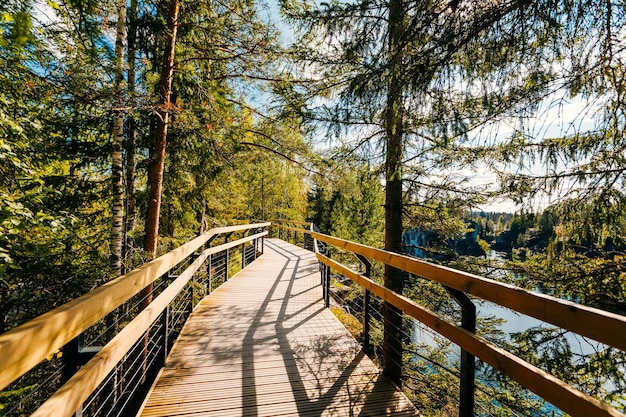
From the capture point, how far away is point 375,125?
15.7 ft

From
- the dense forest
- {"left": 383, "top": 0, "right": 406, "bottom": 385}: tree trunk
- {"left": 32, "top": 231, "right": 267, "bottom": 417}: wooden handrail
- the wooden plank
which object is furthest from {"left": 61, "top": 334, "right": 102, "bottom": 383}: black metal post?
{"left": 383, "top": 0, "right": 406, "bottom": 385}: tree trunk

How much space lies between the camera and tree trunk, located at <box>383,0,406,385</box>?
2.54m

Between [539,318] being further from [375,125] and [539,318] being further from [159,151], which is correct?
[159,151]

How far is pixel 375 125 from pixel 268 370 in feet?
12.2

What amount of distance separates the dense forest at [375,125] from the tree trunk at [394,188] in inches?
0.9

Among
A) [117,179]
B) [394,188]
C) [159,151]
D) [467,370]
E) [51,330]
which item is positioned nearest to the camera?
[51,330]

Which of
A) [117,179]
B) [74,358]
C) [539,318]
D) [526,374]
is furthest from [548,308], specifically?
[117,179]

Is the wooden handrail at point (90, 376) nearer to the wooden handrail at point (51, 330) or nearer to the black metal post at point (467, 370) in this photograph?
the wooden handrail at point (51, 330)

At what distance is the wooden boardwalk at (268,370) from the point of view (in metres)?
2.30

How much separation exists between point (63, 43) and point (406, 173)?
5.47 meters

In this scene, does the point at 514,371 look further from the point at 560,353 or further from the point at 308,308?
the point at 308,308

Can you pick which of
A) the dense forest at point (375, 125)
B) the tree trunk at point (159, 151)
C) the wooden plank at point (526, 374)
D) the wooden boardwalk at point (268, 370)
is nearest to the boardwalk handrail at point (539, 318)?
the wooden plank at point (526, 374)

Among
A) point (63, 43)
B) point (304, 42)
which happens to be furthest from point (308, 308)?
point (63, 43)

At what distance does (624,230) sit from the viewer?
2.97 m
